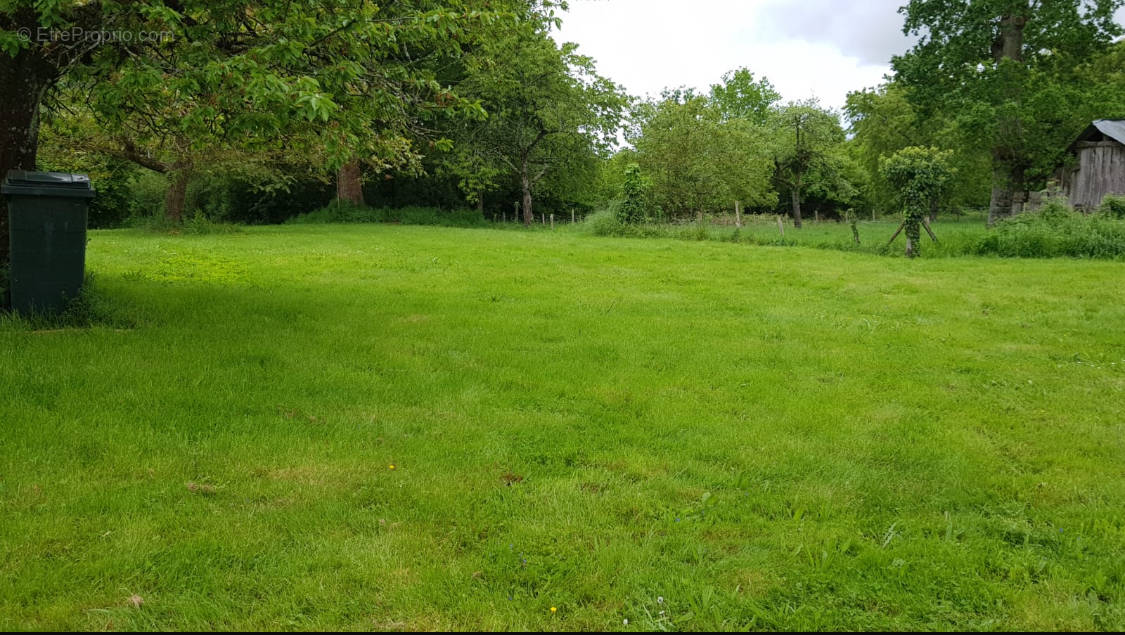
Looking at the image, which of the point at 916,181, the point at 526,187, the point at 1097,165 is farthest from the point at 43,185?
the point at 1097,165

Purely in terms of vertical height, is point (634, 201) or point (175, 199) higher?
point (634, 201)

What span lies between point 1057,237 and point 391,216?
89.4ft

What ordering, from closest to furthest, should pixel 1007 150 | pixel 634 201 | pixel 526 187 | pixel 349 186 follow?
pixel 1007 150
pixel 634 201
pixel 526 187
pixel 349 186

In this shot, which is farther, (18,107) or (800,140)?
(800,140)

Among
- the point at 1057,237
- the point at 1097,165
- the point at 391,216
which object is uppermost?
the point at 1097,165

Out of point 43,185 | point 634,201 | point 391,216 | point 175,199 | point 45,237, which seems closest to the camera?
point 43,185

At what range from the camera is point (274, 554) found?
344 cm

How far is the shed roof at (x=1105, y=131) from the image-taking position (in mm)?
23844

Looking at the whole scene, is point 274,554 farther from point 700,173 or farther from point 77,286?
point 700,173

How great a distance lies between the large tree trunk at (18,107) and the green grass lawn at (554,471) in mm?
1889

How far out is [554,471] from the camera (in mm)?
4551

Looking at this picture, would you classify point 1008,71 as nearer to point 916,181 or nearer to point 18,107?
point 916,181

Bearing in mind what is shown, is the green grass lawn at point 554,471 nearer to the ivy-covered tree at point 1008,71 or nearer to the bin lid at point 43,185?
the bin lid at point 43,185

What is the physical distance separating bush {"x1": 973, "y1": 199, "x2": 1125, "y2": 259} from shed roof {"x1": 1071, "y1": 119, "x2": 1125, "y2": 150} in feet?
19.8
